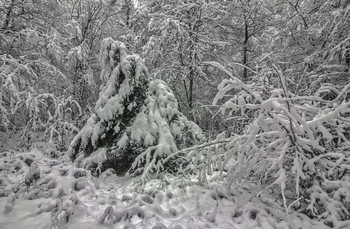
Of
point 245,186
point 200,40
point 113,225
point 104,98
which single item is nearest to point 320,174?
point 245,186

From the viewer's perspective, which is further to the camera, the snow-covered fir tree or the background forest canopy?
the background forest canopy

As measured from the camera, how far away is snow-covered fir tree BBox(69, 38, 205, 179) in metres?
3.97

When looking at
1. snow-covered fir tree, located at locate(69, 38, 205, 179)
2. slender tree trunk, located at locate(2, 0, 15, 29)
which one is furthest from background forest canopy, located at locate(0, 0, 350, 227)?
snow-covered fir tree, located at locate(69, 38, 205, 179)

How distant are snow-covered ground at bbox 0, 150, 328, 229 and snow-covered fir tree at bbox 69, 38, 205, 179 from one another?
455mm

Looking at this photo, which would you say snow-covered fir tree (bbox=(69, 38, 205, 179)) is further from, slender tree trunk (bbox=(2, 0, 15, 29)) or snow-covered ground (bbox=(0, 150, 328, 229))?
slender tree trunk (bbox=(2, 0, 15, 29))

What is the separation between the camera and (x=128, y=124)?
4289 millimetres

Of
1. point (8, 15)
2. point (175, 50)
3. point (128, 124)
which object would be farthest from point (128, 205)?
point (8, 15)

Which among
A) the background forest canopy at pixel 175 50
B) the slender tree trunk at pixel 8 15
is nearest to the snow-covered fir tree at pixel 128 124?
the background forest canopy at pixel 175 50

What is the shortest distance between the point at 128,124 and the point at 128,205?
1820 millimetres

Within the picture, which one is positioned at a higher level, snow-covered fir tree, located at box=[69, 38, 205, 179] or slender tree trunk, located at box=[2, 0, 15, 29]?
slender tree trunk, located at box=[2, 0, 15, 29]

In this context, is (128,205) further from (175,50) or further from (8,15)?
(8,15)

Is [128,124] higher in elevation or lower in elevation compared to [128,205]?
higher

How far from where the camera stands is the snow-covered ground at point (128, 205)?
2461 mm

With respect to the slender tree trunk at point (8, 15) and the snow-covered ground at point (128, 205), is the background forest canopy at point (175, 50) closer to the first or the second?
the slender tree trunk at point (8, 15)
